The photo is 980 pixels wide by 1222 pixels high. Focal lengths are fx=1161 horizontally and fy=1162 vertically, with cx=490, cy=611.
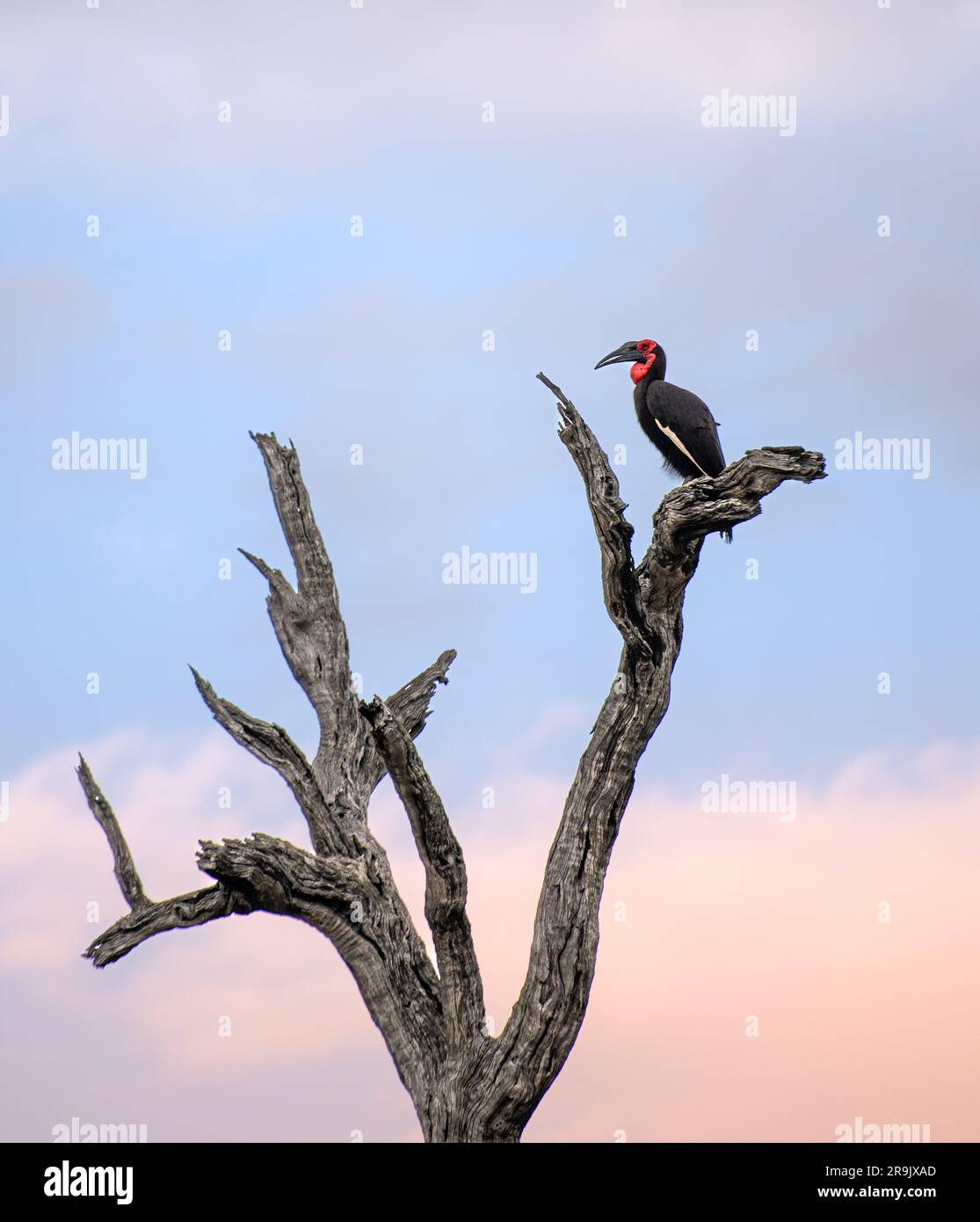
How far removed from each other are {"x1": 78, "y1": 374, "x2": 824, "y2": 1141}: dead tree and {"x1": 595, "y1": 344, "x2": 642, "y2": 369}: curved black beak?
8.54 feet

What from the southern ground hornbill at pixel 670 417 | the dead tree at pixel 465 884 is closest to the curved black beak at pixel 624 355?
the southern ground hornbill at pixel 670 417

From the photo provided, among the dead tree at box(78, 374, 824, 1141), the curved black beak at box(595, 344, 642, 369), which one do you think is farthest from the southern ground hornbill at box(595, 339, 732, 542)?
the dead tree at box(78, 374, 824, 1141)

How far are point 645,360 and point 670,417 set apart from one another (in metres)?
0.93

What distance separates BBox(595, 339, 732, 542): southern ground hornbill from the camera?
9477 millimetres

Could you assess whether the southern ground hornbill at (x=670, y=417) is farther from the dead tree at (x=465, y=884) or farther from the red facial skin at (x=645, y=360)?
the dead tree at (x=465, y=884)

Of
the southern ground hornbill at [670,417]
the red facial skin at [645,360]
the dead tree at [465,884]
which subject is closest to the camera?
the dead tree at [465,884]

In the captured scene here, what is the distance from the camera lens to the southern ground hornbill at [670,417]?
9.48m

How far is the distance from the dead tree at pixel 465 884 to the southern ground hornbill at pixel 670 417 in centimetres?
173

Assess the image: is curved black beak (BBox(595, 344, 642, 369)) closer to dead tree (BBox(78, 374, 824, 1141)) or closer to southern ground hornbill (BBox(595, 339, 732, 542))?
southern ground hornbill (BBox(595, 339, 732, 542))

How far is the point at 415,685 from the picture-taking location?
1095 cm
